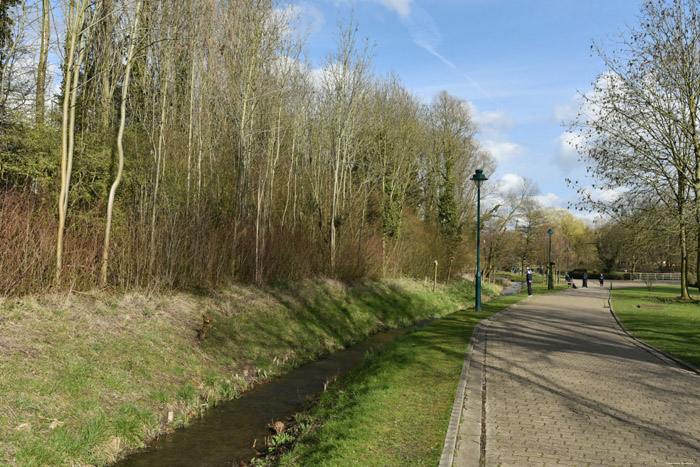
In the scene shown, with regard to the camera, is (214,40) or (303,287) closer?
(214,40)

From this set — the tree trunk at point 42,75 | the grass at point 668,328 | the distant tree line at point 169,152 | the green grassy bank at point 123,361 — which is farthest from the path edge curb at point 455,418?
the tree trunk at point 42,75

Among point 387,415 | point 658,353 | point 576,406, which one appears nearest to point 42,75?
point 387,415

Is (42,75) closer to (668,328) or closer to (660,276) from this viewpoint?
(668,328)

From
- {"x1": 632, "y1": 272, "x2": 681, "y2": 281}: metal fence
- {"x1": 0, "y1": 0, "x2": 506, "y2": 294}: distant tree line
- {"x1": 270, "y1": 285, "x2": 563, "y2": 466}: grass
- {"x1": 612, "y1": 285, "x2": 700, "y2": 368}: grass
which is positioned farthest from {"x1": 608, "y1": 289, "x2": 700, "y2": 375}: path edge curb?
{"x1": 632, "y1": 272, "x2": 681, "y2": 281}: metal fence

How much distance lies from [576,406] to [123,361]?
7.36m

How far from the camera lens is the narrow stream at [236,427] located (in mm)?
6543

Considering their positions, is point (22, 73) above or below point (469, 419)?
above

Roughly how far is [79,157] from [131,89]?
2.84 meters

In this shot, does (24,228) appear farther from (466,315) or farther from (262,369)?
(466,315)

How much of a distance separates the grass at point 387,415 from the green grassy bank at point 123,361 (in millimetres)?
2485

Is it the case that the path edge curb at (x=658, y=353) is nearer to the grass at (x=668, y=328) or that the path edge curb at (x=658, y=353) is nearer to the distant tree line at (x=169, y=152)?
the grass at (x=668, y=328)

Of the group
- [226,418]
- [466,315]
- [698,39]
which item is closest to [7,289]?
[226,418]

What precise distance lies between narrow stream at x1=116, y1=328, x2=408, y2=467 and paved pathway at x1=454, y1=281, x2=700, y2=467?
3.29m

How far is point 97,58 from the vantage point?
1388 centimetres
